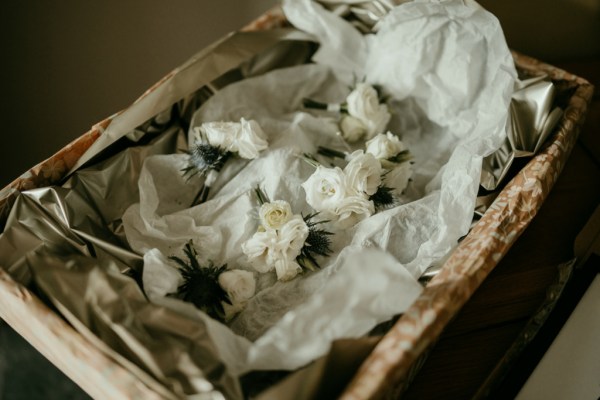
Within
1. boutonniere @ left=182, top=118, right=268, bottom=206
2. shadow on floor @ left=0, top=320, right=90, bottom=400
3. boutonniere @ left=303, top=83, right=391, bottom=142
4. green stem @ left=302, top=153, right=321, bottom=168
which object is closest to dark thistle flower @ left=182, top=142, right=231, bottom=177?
boutonniere @ left=182, top=118, right=268, bottom=206

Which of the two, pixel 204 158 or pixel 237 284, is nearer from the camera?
pixel 237 284

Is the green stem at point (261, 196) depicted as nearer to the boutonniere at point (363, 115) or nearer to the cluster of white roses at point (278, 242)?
the cluster of white roses at point (278, 242)

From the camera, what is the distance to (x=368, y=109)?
2.87 feet

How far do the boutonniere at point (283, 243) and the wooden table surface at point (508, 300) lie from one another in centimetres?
21

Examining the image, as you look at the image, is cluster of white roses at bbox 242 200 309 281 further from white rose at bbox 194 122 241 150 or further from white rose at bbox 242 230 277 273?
white rose at bbox 194 122 241 150

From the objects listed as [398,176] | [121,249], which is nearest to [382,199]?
[398,176]

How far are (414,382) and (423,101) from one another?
529 millimetres

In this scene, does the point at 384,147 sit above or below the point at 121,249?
below

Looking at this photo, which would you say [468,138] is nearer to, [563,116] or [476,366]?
[563,116]

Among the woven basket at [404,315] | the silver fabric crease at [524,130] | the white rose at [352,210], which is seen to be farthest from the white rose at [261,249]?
the silver fabric crease at [524,130]

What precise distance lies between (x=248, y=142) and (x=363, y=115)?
22 centimetres

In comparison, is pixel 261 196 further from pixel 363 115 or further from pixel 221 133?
pixel 363 115

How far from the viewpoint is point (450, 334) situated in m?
0.68

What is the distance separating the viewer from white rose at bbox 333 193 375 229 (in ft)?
2.36
